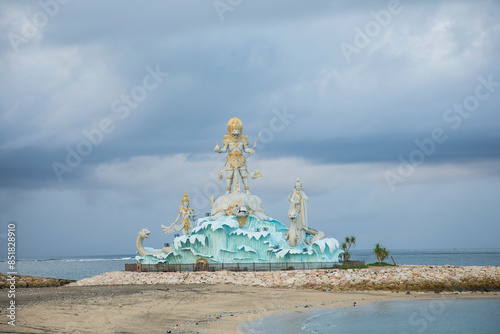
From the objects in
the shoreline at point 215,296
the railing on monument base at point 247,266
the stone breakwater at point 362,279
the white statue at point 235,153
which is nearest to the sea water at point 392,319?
the shoreline at point 215,296

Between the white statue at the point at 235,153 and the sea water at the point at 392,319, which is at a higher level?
the white statue at the point at 235,153

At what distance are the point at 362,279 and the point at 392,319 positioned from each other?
9640 mm

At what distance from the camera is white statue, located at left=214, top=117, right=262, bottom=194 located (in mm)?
41031

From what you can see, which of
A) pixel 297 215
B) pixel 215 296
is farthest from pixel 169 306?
pixel 297 215

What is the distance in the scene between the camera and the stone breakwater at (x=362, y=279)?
104 ft

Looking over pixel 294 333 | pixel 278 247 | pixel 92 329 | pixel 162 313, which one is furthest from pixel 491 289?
pixel 92 329

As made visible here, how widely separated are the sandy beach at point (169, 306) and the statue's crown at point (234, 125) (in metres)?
13.2

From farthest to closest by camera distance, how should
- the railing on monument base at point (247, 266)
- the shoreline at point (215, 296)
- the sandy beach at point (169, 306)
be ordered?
the railing on monument base at point (247, 266), the shoreline at point (215, 296), the sandy beach at point (169, 306)

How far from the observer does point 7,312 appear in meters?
19.6

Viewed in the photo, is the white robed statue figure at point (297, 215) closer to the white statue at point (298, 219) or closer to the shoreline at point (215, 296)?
the white statue at point (298, 219)

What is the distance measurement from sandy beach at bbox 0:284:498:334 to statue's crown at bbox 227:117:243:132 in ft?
43.2

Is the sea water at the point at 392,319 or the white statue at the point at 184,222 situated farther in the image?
the white statue at the point at 184,222

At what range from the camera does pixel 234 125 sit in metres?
41.2

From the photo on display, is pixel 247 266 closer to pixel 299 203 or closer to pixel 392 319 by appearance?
pixel 299 203
